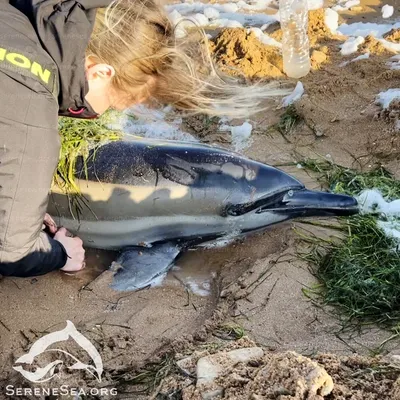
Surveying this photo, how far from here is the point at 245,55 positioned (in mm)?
5488

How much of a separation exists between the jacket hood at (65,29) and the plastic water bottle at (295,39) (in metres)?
2.92

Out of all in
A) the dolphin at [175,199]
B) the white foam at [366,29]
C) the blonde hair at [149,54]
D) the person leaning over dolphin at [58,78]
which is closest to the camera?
the person leaning over dolphin at [58,78]

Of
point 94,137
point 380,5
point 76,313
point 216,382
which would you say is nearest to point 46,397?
point 76,313

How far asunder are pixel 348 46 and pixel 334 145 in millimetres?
1462

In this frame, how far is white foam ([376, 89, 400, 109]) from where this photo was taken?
4656 millimetres

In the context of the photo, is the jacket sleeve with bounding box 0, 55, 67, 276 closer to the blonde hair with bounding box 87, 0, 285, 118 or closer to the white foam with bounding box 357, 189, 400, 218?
the blonde hair with bounding box 87, 0, 285, 118

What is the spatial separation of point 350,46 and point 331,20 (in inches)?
28.9

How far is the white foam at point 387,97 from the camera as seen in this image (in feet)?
15.3

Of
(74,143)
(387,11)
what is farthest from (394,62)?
(74,143)

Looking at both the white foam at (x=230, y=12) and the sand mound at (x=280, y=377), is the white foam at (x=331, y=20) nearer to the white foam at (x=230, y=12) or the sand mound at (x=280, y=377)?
the white foam at (x=230, y=12)

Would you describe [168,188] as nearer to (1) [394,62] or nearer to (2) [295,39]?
(2) [295,39]

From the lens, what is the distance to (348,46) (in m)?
5.62

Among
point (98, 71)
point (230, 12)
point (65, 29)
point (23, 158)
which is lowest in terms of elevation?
point (230, 12)

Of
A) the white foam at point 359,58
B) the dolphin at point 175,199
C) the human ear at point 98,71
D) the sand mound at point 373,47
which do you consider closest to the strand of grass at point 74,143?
the dolphin at point 175,199
